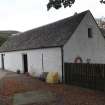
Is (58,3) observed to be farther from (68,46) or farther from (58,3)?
(68,46)

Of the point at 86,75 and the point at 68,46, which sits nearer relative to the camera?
the point at 86,75

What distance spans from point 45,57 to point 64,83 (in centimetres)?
385

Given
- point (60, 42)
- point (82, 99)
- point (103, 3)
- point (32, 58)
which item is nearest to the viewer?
point (82, 99)

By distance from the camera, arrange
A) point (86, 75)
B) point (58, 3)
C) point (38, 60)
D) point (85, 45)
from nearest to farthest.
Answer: point (86, 75) → point (58, 3) → point (85, 45) → point (38, 60)

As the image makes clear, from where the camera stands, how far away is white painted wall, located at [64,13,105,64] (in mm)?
18078

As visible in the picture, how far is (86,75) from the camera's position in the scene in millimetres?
14930

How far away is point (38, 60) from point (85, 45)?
5011 mm

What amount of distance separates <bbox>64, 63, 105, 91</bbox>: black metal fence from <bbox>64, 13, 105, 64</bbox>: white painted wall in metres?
1.49

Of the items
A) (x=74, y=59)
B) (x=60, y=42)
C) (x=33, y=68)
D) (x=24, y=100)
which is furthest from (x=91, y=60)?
(x=24, y=100)

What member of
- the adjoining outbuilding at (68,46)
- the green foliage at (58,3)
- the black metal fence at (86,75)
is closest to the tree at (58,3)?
the green foliage at (58,3)

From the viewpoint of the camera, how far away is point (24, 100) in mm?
11484

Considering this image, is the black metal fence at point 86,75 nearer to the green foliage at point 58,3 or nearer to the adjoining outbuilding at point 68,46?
the adjoining outbuilding at point 68,46

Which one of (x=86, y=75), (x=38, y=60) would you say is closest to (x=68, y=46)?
(x=86, y=75)

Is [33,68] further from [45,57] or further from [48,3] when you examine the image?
[48,3]
